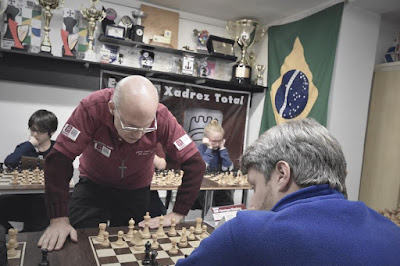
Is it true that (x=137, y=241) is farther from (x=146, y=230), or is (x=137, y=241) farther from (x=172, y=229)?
(x=172, y=229)

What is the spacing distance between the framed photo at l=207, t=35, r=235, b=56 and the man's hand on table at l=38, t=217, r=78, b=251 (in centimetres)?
403

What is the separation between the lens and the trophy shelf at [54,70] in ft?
13.8

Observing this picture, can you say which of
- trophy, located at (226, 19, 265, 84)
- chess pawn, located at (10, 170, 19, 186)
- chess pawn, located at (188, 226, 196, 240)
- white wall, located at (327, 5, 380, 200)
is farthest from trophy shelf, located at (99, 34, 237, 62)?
chess pawn, located at (188, 226, 196, 240)

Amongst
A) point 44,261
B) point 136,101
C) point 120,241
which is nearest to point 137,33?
point 136,101

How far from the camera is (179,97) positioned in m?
5.29

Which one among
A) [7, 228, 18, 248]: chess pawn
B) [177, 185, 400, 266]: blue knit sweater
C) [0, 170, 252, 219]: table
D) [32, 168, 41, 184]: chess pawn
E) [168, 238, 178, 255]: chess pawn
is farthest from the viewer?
[32, 168, 41, 184]: chess pawn

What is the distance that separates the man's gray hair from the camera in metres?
0.97

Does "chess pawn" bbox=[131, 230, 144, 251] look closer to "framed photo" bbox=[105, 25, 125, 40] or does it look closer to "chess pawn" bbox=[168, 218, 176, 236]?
"chess pawn" bbox=[168, 218, 176, 236]

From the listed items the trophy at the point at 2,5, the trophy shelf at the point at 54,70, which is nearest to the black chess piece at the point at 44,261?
the trophy shelf at the point at 54,70

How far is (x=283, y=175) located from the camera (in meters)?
1.00

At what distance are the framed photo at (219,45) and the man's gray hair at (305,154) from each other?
4.33 m

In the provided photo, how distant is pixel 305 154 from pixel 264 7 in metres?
4.25

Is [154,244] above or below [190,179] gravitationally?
below

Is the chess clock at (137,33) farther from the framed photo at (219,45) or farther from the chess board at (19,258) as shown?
the chess board at (19,258)
